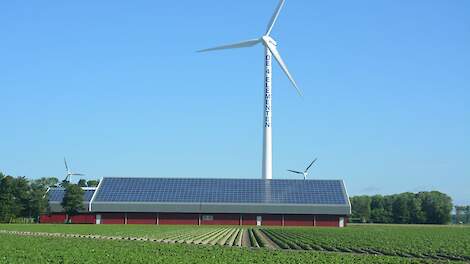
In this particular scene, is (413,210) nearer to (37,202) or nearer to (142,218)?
(142,218)

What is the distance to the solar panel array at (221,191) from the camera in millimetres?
113438

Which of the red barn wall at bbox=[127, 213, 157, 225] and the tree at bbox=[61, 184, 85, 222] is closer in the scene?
the tree at bbox=[61, 184, 85, 222]

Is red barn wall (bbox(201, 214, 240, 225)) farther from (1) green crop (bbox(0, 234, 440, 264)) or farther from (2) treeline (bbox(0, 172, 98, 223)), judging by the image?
(1) green crop (bbox(0, 234, 440, 264))

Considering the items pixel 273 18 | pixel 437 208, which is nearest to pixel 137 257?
pixel 273 18

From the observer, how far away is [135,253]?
3647 centimetres

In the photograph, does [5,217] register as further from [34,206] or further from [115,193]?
[115,193]

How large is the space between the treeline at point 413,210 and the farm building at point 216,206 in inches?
1862

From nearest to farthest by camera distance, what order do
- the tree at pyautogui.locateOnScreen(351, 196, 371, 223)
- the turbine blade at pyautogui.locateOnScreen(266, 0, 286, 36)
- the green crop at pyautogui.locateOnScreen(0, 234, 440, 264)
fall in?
the green crop at pyautogui.locateOnScreen(0, 234, 440, 264), the turbine blade at pyautogui.locateOnScreen(266, 0, 286, 36), the tree at pyautogui.locateOnScreen(351, 196, 371, 223)

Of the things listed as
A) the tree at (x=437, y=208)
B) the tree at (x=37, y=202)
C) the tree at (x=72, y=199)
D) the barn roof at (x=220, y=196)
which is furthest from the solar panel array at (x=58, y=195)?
the tree at (x=437, y=208)

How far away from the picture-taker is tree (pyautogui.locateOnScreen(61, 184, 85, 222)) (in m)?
110

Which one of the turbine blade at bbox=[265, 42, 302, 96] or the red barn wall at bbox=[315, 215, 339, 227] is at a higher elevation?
the turbine blade at bbox=[265, 42, 302, 96]

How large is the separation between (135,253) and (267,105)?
75167 mm

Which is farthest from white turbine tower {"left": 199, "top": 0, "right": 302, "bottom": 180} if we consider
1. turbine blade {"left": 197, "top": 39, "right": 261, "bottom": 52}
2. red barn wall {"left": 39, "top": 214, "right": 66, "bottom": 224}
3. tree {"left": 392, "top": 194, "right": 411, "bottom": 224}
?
tree {"left": 392, "top": 194, "right": 411, "bottom": 224}

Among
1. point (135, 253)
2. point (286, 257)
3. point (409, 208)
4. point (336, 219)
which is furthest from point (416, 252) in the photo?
point (409, 208)
